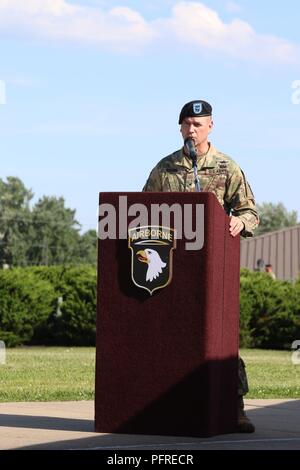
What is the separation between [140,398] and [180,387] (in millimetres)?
299

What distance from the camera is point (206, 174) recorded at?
8672mm

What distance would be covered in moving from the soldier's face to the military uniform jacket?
143 mm

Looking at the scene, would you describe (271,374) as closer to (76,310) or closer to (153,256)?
(76,310)

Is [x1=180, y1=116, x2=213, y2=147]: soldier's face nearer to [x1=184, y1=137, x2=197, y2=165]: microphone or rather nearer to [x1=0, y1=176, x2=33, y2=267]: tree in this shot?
[x1=184, y1=137, x2=197, y2=165]: microphone

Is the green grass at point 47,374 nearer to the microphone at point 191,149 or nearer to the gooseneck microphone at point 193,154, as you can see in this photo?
the gooseneck microphone at point 193,154

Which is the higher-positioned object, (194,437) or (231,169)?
(231,169)

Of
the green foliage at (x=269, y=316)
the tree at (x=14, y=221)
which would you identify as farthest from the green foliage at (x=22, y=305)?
the tree at (x=14, y=221)

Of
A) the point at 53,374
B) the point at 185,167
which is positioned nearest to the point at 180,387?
the point at 185,167

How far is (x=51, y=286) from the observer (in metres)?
25.6

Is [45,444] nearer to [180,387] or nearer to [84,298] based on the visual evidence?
[180,387]

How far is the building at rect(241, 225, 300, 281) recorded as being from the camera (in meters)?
60.7

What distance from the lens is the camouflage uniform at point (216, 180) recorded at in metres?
8.66

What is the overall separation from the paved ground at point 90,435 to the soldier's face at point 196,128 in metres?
2.19
